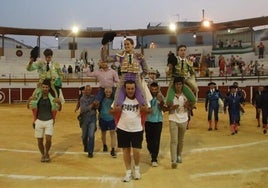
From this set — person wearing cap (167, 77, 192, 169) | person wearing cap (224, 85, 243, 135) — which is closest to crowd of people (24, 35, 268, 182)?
person wearing cap (167, 77, 192, 169)

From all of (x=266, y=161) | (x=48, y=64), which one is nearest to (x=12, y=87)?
(x=48, y=64)

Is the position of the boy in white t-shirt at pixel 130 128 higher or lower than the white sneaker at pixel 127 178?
higher

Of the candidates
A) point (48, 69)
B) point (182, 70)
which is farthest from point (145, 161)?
point (48, 69)

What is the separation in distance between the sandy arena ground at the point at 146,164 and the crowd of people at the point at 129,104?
267 mm

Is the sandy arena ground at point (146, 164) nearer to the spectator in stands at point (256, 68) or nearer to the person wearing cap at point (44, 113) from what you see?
the person wearing cap at point (44, 113)

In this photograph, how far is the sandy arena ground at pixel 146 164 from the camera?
22.6ft

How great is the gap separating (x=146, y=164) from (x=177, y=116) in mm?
1111

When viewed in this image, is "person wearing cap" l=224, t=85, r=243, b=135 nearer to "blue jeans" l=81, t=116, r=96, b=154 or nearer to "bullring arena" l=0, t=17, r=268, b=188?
Result: "bullring arena" l=0, t=17, r=268, b=188

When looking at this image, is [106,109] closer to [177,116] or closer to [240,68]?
[177,116]

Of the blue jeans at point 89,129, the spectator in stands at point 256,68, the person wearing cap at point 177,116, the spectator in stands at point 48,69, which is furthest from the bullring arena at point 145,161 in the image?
the spectator in stands at point 256,68

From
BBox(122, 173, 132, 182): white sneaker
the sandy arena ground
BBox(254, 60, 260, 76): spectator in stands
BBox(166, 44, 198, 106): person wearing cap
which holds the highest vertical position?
BBox(254, 60, 260, 76): spectator in stands

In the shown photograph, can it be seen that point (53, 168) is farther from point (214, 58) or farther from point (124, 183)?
point (214, 58)

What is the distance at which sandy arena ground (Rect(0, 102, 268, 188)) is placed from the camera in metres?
6.88

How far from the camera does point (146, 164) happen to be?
27.0 feet
